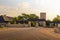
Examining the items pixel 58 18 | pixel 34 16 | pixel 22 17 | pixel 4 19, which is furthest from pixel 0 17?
pixel 58 18

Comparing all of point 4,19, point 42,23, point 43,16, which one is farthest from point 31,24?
point 43,16

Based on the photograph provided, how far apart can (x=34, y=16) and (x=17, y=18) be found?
11.8 m

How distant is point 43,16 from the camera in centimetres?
10081

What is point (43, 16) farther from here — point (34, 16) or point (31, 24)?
point (31, 24)

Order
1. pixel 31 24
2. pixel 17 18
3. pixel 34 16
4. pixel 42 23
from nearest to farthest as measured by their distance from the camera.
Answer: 1. pixel 31 24
2. pixel 42 23
3. pixel 17 18
4. pixel 34 16

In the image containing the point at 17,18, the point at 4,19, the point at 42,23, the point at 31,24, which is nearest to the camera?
the point at 31,24

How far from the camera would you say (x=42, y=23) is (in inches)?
3243

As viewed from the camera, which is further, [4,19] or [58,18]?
[58,18]

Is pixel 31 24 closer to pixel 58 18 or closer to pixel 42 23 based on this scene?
pixel 42 23

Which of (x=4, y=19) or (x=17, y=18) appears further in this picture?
(x=17, y=18)

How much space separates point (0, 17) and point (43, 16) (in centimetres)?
2294

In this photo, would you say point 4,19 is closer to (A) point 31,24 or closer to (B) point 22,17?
(B) point 22,17

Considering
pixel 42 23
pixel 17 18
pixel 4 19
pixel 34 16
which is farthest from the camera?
pixel 34 16

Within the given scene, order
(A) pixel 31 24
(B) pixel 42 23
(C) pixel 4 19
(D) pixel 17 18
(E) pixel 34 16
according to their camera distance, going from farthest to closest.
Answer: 1. (E) pixel 34 16
2. (D) pixel 17 18
3. (C) pixel 4 19
4. (B) pixel 42 23
5. (A) pixel 31 24
